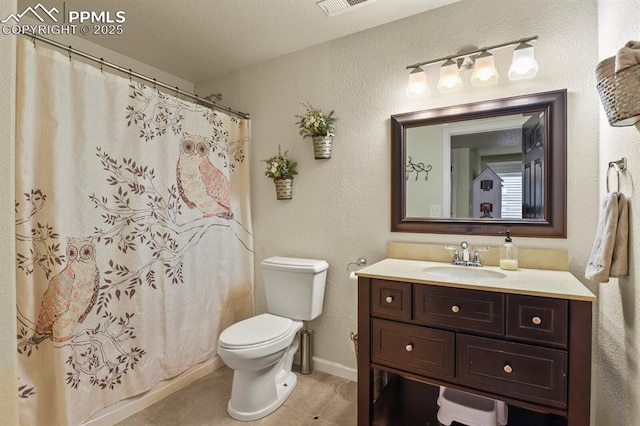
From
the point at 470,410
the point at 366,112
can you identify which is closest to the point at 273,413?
the point at 470,410

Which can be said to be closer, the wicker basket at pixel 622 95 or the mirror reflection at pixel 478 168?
the wicker basket at pixel 622 95

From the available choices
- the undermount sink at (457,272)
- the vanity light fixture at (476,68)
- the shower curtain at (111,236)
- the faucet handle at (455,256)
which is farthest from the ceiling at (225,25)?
the undermount sink at (457,272)

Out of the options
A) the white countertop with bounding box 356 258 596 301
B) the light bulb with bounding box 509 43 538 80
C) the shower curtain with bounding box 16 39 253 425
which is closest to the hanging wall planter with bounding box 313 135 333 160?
the shower curtain with bounding box 16 39 253 425

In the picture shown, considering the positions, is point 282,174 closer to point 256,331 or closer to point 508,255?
point 256,331

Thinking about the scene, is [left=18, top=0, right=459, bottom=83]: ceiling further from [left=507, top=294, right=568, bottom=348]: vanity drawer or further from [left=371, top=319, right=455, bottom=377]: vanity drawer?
[left=371, top=319, right=455, bottom=377]: vanity drawer

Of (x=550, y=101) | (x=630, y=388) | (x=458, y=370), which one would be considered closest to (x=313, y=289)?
(x=458, y=370)

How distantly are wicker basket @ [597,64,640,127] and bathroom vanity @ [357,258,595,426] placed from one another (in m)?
0.63

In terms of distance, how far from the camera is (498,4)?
172 centimetres

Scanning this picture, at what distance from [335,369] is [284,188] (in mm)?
1384

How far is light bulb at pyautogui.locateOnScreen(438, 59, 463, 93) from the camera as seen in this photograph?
5.76 ft

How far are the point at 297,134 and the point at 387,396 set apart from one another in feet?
6.15

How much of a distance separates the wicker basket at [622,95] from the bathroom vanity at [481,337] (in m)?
0.63

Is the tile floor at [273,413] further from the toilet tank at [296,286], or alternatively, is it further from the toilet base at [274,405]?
the toilet tank at [296,286]

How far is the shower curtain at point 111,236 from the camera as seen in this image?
146 centimetres
